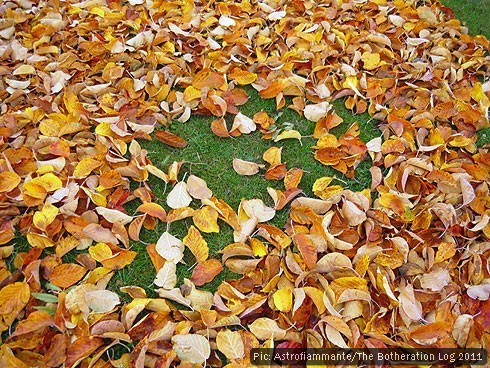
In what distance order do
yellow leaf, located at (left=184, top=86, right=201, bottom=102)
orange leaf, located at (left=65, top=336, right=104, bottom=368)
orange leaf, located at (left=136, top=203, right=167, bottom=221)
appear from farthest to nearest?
yellow leaf, located at (left=184, top=86, right=201, bottom=102) < orange leaf, located at (left=136, top=203, right=167, bottom=221) < orange leaf, located at (left=65, top=336, right=104, bottom=368)

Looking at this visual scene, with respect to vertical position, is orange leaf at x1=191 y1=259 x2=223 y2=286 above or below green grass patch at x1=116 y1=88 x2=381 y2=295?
below

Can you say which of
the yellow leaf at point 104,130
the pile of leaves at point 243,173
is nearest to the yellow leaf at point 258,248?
the pile of leaves at point 243,173

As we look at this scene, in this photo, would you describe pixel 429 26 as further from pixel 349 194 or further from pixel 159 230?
pixel 159 230

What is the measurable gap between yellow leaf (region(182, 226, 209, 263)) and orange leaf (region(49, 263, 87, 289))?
1.29 ft

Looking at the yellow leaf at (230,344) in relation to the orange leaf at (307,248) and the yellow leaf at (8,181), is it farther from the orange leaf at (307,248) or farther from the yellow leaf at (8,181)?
the yellow leaf at (8,181)

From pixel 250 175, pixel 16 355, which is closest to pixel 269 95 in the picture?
pixel 250 175

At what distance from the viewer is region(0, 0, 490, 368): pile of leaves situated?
1.67m

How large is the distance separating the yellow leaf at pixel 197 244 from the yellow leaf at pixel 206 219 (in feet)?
0.16

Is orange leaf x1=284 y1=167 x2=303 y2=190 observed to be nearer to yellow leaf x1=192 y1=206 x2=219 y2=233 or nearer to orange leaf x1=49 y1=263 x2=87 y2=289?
yellow leaf x1=192 y1=206 x2=219 y2=233

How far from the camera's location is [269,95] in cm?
253

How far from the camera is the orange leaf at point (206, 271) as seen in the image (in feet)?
5.95

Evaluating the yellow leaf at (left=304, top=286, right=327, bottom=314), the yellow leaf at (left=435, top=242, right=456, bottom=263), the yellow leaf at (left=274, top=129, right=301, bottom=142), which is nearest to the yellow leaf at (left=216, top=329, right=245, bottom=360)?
the yellow leaf at (left=304, top=286, right=327, bottom=314)

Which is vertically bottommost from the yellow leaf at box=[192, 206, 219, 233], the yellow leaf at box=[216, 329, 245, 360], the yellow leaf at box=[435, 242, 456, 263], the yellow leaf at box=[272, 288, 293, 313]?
the yellow leaf at box=[216, 329, 245, 360]

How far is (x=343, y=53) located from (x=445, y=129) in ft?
2.41
